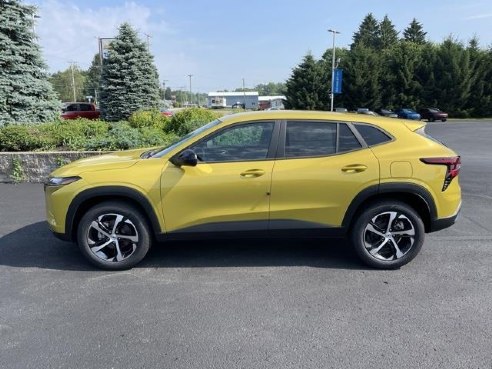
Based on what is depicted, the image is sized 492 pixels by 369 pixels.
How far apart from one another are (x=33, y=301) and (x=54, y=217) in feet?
3.01

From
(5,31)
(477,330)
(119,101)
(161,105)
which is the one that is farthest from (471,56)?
(477,330)

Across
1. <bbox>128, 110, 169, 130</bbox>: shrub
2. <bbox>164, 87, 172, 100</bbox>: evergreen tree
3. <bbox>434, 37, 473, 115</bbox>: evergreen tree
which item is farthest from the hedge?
<bbox>164, 87, 172, 100</bbox>: evergreen tree

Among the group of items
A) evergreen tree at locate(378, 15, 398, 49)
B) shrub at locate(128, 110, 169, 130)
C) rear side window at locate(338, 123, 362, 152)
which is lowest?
rear side window at locate(338, 123, 362, 152)

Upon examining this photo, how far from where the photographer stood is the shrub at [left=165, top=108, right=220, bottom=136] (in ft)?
35.6

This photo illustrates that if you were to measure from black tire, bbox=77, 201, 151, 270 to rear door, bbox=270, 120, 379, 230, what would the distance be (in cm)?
139

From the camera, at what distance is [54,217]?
4250 millimetres

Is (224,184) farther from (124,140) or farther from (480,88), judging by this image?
(480,88)

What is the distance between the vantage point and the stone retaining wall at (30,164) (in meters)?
8.62

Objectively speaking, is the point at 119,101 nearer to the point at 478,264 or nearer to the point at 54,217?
the point at 54,217

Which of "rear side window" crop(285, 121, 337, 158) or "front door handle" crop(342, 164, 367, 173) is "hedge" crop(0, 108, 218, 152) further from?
"front door handle" crop(342, 164, 367, 173)

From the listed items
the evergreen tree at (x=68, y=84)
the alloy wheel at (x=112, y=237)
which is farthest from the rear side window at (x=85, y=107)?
the evergreen tree at (x=68, y=84)

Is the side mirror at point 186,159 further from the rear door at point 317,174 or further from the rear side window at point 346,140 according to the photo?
the rear side window at point 346,140

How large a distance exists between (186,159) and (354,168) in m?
1.69

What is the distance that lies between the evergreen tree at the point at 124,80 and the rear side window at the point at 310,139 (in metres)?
18.8
